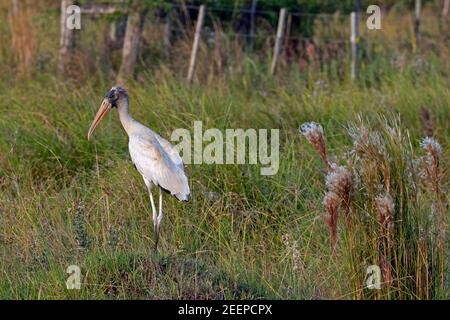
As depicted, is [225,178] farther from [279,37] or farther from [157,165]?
[279,37]

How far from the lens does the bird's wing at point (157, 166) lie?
24.1 feet

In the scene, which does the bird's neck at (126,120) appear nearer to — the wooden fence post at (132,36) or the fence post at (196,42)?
the fence post at (196,42)

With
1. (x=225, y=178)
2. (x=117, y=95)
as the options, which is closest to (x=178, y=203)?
(x=225, y=178)

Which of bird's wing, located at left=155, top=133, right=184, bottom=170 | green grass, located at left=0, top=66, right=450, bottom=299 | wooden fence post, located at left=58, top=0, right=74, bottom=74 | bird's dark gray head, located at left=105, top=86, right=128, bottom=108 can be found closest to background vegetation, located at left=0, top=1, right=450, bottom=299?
green grass, located at left=0, top=66, right=450, bottom=299

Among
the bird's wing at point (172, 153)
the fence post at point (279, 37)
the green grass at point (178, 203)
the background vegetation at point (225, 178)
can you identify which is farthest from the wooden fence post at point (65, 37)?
the bird's wing at point (172, 153)

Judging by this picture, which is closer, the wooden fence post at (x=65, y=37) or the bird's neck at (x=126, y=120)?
the bird's neck at (x=126, y=120)

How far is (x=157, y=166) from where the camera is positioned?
7.49 m

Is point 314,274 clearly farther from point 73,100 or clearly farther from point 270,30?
point 270,30

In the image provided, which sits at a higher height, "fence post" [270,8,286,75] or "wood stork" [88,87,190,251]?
"fence post" [270,8,286,75]

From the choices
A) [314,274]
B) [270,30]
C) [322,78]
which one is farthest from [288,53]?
[314,274]

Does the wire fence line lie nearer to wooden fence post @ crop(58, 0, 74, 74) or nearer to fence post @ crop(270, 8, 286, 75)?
fence post @ crop(270, 8, 286, 75)

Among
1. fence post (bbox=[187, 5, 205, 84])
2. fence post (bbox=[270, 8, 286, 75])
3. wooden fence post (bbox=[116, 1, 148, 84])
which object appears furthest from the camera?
fence post (bbox=[270, 8, 286, 75])

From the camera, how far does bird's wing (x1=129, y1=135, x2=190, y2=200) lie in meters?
7.36

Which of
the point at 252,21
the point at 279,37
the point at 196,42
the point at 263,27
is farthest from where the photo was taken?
the point at 263,27
